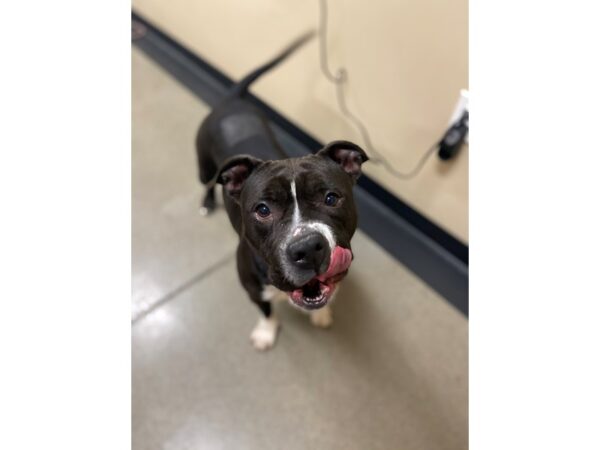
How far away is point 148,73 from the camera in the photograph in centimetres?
359

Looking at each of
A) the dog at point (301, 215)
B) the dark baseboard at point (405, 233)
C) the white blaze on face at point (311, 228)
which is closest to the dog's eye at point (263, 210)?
the dog at point (301, 215)

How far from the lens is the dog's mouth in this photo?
1354 millimetres

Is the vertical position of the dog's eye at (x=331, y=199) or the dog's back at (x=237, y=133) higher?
the dog's eye at (x=331, y=199)

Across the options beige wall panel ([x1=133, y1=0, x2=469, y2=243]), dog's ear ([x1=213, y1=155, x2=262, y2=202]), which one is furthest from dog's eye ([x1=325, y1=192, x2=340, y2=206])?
beige wall panel ([x1=133, y1=0, x2=469, y2=243])

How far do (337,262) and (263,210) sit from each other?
0.29 m

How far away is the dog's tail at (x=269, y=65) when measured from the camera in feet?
7.63

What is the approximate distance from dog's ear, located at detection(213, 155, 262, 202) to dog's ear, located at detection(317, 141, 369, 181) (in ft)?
0.74

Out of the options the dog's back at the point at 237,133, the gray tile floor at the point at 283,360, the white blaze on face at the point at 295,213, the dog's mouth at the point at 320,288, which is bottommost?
the gray tile floor at the point at 283,360

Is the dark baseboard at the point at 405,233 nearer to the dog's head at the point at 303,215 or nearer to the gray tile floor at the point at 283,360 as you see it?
the gray tile floor at the point at 283,360

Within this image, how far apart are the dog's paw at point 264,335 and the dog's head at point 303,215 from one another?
34.9 inches

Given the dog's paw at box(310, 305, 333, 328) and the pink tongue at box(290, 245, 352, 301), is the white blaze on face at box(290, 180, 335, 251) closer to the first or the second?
the pink tongue at box(290, 245, 352, 301)

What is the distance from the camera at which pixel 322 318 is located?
2.36 m

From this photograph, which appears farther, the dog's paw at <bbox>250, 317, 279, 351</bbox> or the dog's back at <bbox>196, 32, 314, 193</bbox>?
the dog's paw at <bbox>250, 317, 279, 351</bbox>
